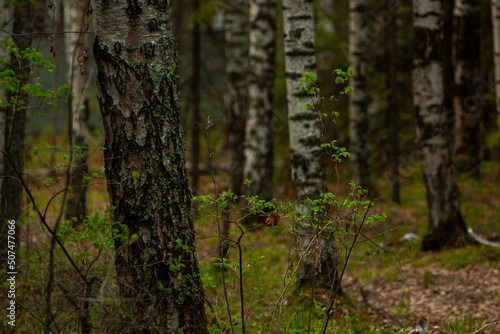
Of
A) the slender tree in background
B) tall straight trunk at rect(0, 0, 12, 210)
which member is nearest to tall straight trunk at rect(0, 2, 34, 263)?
tall straight trunk at rect(0, 0, 12, 210)

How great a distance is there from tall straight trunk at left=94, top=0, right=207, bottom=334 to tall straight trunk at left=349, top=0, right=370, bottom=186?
9494 millimetres

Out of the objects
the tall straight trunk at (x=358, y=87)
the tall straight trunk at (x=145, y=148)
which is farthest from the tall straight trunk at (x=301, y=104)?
the tall straight trunk at (x=358, y=87)

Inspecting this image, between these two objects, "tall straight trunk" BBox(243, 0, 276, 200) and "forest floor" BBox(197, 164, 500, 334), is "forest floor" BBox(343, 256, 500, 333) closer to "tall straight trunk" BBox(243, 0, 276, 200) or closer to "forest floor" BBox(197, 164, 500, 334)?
"forest floor" BBox(197, 164, 500, 334)

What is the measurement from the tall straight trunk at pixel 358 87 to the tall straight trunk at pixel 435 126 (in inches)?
174

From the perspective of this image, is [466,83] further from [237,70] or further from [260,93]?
[260,93]

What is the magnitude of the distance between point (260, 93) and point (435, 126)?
13.3 feet

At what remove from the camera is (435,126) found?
765 cm

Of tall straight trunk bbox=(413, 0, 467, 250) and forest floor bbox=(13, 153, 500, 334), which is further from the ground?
tall straight trunk bbox=(413, 0, 467, 250)

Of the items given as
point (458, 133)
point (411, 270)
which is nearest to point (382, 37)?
point (458, 133)

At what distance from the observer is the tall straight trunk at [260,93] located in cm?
1029

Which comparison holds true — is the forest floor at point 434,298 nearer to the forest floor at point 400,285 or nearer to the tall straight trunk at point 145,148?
the forest floor at point 400,285

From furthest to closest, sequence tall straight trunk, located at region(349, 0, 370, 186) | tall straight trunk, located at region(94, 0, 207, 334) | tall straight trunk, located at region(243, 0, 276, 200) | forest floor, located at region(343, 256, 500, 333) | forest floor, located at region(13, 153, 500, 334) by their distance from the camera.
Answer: tall straight trunk, located at region(349, 0, 370, 186) → tall straight trunk, located at region(243, 0, 276, 200) → forest floor, located at region(343, 256, 500, 333) → forest floor, located at region(13, 153, 500, 334) → tall straight trunk, located at region(94, 0, 207, 334)

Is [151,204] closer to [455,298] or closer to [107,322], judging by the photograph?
[107,322]

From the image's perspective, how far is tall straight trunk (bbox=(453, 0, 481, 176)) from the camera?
13625mm
